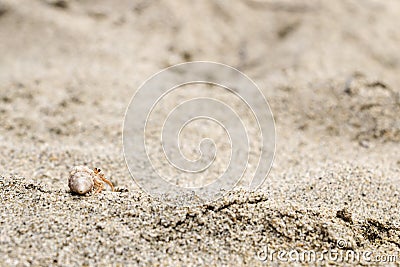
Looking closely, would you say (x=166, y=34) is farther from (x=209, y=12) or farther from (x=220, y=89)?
(x=220, y=89)

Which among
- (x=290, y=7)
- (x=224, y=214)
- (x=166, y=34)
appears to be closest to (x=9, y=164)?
(x=224, y=214)

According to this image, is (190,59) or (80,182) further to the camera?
(190,59)

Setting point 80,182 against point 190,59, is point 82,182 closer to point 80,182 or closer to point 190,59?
point 80,182

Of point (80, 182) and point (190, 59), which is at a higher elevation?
point (190, 59)

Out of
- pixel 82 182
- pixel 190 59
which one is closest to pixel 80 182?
pixel 82 182

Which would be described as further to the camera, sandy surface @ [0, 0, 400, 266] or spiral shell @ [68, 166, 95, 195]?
spiral shell @ [68, 166, 95, 195]
